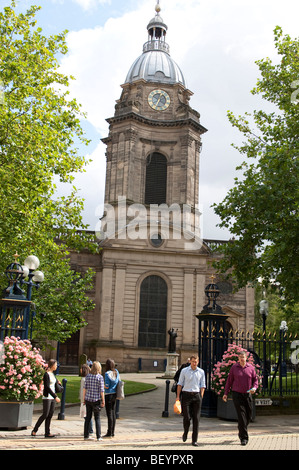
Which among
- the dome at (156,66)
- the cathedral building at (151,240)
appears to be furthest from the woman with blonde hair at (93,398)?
the dome at (156,66)

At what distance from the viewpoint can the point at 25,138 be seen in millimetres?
17797

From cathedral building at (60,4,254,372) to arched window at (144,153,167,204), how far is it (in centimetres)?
9

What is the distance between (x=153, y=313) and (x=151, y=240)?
19.1 ft

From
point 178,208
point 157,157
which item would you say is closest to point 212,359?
point 178,208

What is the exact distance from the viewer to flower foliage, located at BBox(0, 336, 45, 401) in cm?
1138

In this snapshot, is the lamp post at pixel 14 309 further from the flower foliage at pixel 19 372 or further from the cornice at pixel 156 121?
the cornice at pixel 156 121

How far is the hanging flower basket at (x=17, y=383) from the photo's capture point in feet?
37.2

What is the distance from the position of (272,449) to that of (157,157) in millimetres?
37873

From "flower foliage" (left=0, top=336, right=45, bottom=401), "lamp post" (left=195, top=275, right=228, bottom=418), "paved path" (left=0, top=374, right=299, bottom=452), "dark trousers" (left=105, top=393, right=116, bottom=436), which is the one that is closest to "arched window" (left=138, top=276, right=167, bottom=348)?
"paved path" (left=0, top=374, right=299, bottom=452)

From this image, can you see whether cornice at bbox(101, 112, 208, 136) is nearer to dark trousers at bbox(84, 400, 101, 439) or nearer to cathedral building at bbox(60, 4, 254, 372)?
cathedral building at bbox(60, 4, 254, 372)

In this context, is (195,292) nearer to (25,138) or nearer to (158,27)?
(25,138)

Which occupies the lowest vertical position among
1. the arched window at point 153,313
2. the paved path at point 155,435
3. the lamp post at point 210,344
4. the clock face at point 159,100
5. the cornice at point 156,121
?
the paved path at point 155,435

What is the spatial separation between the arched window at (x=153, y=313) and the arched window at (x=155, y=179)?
788cm

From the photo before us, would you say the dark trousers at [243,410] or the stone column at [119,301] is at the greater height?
the stone column at [119,301]
